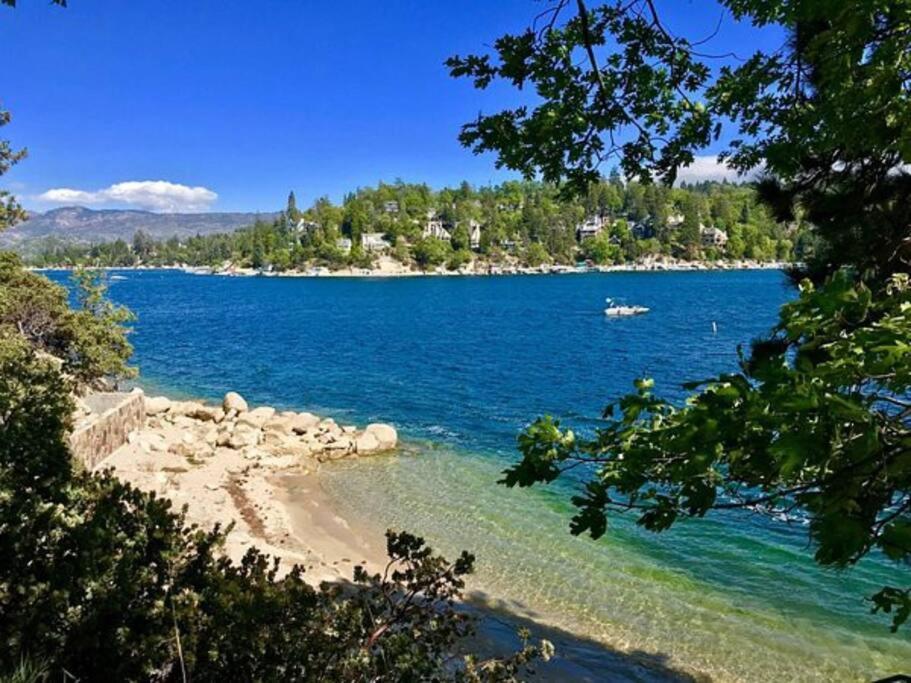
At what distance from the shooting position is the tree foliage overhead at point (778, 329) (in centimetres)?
216

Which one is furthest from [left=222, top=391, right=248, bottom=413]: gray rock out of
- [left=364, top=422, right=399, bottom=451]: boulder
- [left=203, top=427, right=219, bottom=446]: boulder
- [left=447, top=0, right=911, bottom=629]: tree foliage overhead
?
[left=447, top=0, right=911, bottom=629]: tree foliage overhead

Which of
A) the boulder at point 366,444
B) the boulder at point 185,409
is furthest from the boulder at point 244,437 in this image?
the boulder at point 185,409

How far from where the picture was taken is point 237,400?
2628 cm

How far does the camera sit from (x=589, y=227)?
17725 cm

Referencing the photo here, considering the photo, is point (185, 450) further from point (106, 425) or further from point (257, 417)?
point (257, 417)

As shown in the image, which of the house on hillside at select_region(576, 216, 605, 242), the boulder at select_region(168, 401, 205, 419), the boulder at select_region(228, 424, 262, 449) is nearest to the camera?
the boulder at select_region(228, 424, 262, 449)

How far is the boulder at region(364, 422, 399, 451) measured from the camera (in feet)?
72.2

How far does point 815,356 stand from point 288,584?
408 centimetres

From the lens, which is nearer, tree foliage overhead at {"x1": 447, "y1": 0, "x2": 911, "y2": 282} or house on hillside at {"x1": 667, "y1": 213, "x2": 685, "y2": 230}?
tree foliage overhead at {"x1": 447, "y1": 0, "x2": 911, "y2": 282}

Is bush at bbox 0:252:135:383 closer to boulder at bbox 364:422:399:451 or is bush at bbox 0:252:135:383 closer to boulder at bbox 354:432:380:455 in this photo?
boulder at bbox 354:432:380:455

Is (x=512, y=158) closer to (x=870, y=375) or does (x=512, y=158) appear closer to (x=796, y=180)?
(x=870, y=375)

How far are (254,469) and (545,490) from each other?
9259 mm

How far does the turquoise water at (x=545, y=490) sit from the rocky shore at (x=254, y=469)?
1279 mm

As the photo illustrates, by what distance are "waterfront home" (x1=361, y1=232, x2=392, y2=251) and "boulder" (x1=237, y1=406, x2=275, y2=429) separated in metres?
147
